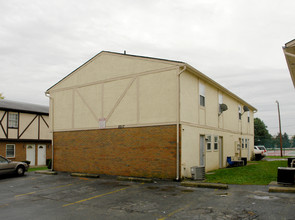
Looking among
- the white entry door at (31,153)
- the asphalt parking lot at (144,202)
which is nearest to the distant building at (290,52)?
the asphalt parking lot at (144,202)

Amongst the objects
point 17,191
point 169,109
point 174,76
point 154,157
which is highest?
point 174,76

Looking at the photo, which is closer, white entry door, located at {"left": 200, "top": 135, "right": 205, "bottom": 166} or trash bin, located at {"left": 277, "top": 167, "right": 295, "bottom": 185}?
trash bin, located at {"left": 277, "top": 167, "right": 295, "bottom": 185}

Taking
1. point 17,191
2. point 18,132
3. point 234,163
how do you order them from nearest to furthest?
point 17,191, point 234,163, point 18,132

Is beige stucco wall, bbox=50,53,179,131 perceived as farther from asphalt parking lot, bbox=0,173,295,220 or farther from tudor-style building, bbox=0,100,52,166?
tudor-style building, bbox=0,100,52,166

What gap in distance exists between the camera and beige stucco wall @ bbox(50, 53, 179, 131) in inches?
587

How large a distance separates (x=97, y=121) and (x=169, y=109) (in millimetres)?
5488

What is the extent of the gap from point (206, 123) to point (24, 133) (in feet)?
71.8

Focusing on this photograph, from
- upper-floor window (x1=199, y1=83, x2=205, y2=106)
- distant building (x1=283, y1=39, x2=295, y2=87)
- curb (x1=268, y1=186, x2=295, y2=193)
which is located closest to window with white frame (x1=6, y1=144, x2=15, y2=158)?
upper-floor window (x1=199, y1=83, x2=205, y2=106)

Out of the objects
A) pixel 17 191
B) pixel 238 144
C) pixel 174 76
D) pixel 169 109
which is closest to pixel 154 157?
pixel 169 109

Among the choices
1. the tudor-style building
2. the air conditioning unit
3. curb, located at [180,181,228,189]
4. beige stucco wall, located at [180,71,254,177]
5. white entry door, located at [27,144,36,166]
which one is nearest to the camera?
curb, located at [180,181,228,189]

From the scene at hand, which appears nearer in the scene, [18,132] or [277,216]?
[277,216]

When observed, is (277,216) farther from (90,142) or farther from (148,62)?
(90,142)

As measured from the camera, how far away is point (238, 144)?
25344 mm

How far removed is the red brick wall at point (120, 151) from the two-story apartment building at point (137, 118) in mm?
50
